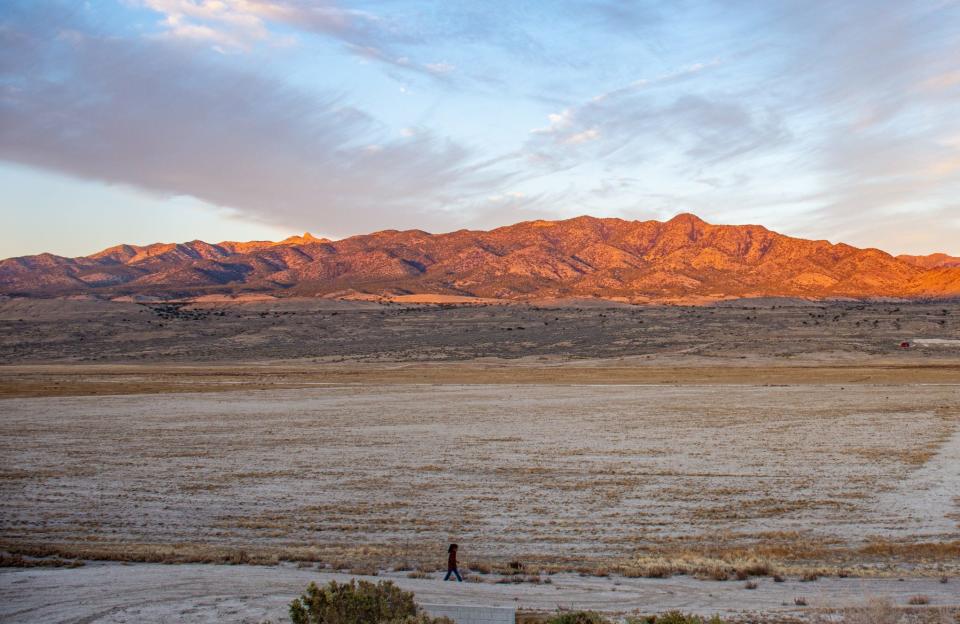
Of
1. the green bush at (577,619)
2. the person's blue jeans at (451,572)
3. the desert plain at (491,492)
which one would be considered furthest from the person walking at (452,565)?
the green bush at (577,619)

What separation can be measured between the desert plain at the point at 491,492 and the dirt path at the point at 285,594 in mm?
57

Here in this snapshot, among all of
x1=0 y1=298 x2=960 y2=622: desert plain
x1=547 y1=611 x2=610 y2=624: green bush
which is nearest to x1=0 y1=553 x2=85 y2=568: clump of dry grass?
x1=0 y1=298 x2=960 y2=622: desert plain

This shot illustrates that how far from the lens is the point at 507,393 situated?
52312mm

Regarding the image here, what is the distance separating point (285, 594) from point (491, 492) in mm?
9371

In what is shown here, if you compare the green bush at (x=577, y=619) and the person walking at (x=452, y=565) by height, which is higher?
the green bush at (x=577, y=619)

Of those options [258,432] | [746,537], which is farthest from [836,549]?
[258,432]

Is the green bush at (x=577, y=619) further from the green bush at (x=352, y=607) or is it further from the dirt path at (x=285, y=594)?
the dirt path at (x=285, y=594)

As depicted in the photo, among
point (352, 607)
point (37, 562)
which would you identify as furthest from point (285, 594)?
point (37, 562)

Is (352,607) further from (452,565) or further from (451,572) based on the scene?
(451,572)

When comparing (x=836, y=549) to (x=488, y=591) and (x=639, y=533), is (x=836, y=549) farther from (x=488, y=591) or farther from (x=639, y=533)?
(x=488, y=591)

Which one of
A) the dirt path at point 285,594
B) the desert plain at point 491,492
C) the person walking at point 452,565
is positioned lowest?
the desert plain at point 491,492

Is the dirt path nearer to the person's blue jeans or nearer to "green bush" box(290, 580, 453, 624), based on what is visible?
the person's blue jeans

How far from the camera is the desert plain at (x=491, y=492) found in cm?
1316

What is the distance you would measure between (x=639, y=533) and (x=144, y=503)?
12.4 m
